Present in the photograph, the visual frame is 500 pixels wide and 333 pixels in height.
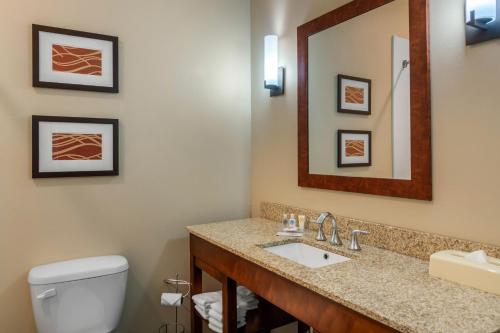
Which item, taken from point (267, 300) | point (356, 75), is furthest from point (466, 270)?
point (356, 75)

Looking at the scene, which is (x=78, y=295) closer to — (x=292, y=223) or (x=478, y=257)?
(x=292, y=223)

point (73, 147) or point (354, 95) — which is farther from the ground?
point (354, 95)

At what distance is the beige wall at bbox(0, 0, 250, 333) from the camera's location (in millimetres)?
1716

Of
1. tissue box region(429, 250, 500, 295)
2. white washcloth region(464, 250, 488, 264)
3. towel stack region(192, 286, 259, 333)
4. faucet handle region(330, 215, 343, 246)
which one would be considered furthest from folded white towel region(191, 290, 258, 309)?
white washcloth region(464, 250, 488, 264)

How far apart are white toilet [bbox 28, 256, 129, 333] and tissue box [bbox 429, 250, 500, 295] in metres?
1.45

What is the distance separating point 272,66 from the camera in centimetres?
213

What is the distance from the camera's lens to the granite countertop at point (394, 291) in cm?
86

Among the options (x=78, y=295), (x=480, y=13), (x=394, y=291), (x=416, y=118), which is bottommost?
(x=78, y=295)

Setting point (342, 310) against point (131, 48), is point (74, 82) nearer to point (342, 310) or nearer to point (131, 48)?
point (131, 48)

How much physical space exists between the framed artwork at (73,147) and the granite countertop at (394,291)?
2.86ft

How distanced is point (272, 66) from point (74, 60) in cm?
113

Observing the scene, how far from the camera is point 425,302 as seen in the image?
38.2 inches

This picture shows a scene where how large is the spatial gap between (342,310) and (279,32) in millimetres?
1732

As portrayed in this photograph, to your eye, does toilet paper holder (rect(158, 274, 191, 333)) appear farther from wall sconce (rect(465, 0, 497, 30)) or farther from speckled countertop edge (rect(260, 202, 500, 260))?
wall sconce (rect(465, 0, 497, 30))
